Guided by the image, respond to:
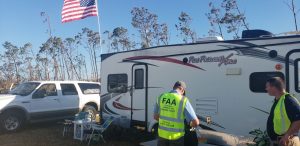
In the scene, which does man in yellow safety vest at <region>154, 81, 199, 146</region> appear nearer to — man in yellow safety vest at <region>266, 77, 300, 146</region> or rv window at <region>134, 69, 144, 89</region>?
man in yellow safety vest at <region>266, 77, 300, 146</region>

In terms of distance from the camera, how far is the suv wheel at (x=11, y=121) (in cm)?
1082

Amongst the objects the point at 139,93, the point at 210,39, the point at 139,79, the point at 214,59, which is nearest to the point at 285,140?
the point at 214,59

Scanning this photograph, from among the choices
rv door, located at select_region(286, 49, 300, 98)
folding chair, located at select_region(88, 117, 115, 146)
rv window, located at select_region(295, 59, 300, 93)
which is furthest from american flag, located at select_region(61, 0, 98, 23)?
rv window, located at select_region(295, 59, 300, 93)

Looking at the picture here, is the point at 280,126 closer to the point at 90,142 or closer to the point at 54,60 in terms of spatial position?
the point at 90,142

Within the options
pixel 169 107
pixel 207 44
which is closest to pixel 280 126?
pixel 169 107

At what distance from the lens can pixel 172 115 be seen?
500 centimetres

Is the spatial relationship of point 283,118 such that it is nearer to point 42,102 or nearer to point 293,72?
point 293,72

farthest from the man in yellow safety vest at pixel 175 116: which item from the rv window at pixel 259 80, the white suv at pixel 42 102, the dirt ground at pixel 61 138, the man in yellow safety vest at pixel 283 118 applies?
the white suv at pixel 42 102

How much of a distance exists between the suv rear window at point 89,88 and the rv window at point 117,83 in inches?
123

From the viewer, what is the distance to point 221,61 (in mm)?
7234

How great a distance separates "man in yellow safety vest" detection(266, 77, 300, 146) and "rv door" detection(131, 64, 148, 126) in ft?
15.6

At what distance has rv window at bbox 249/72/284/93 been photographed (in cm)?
649

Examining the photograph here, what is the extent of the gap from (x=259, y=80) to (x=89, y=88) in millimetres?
8190

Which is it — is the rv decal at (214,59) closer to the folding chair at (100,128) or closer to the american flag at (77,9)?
the folding chair at (100,128)
